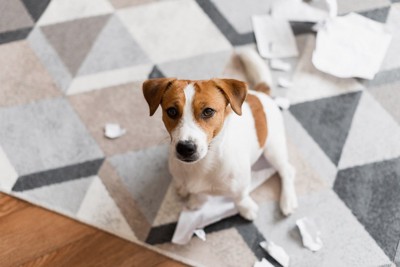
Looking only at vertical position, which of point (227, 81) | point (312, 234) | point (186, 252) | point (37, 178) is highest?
point (227, 81)

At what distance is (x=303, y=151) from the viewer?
187 cm

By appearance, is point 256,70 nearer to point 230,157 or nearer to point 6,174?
point 230,157

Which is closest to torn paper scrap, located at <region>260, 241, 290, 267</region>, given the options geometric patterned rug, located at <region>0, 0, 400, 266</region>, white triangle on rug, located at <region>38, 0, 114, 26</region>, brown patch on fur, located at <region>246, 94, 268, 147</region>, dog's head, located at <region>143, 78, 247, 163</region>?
geometric patterned rug, located at <region>0, 0, 400, 266</region>

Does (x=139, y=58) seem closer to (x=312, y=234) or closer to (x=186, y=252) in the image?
(x=186, y=252)

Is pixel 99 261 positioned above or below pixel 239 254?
above

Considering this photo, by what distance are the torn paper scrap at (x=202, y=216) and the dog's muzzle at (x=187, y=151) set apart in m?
0.44

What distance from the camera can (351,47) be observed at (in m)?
2.08

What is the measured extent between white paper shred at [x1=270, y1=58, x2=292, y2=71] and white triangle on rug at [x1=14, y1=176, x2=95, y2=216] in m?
0.84

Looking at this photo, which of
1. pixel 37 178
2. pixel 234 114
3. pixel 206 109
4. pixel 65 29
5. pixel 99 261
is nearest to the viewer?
pixel 206 109

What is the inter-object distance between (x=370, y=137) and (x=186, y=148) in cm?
91

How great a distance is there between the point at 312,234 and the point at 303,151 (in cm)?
32

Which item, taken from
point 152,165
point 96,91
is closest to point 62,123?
point 96,91

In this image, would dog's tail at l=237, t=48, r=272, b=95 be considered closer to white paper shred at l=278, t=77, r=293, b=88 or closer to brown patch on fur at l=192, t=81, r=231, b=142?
white paper shred at l=278, t=77, r=293, b=88

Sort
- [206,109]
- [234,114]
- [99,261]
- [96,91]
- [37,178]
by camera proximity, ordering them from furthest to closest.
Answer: [96,91], [37,178], [99,261], [234,114], [206,109]
